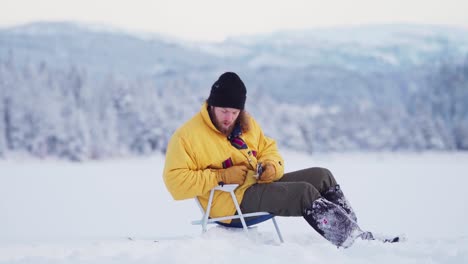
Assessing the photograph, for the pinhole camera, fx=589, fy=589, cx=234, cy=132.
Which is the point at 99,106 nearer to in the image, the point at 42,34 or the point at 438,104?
the point at 438,104

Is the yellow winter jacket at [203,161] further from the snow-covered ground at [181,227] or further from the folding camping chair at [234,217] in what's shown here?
the snow-covered ground at [181,227]

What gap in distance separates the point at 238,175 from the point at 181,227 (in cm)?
385

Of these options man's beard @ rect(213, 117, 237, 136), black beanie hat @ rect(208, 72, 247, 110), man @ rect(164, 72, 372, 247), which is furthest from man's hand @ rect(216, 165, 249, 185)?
black beanie hat @ rect(208, 72, 247, 110)

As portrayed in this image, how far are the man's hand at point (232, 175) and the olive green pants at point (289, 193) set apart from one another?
125 millimetres

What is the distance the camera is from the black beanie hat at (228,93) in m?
3.18

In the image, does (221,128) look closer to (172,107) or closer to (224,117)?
(224,117)

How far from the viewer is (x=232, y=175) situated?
10.1ft

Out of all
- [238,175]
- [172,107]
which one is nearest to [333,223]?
[238,175]

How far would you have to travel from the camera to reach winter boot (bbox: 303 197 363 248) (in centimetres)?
289

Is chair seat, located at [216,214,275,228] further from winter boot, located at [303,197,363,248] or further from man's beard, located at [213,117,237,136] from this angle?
man's beard, located at [213,117,237,136]

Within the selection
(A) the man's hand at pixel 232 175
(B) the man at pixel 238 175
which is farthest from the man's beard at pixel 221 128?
(A) the man's hand at pixel 232 175

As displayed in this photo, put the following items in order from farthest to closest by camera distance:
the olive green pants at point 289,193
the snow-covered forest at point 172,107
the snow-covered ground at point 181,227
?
the snow-covered forest at point 172,107, the olive green pants at point 289,193, the snow-covered ground at point 181,227

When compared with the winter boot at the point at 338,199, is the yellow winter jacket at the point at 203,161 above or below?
above

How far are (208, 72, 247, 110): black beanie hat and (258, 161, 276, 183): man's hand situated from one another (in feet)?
1.16
